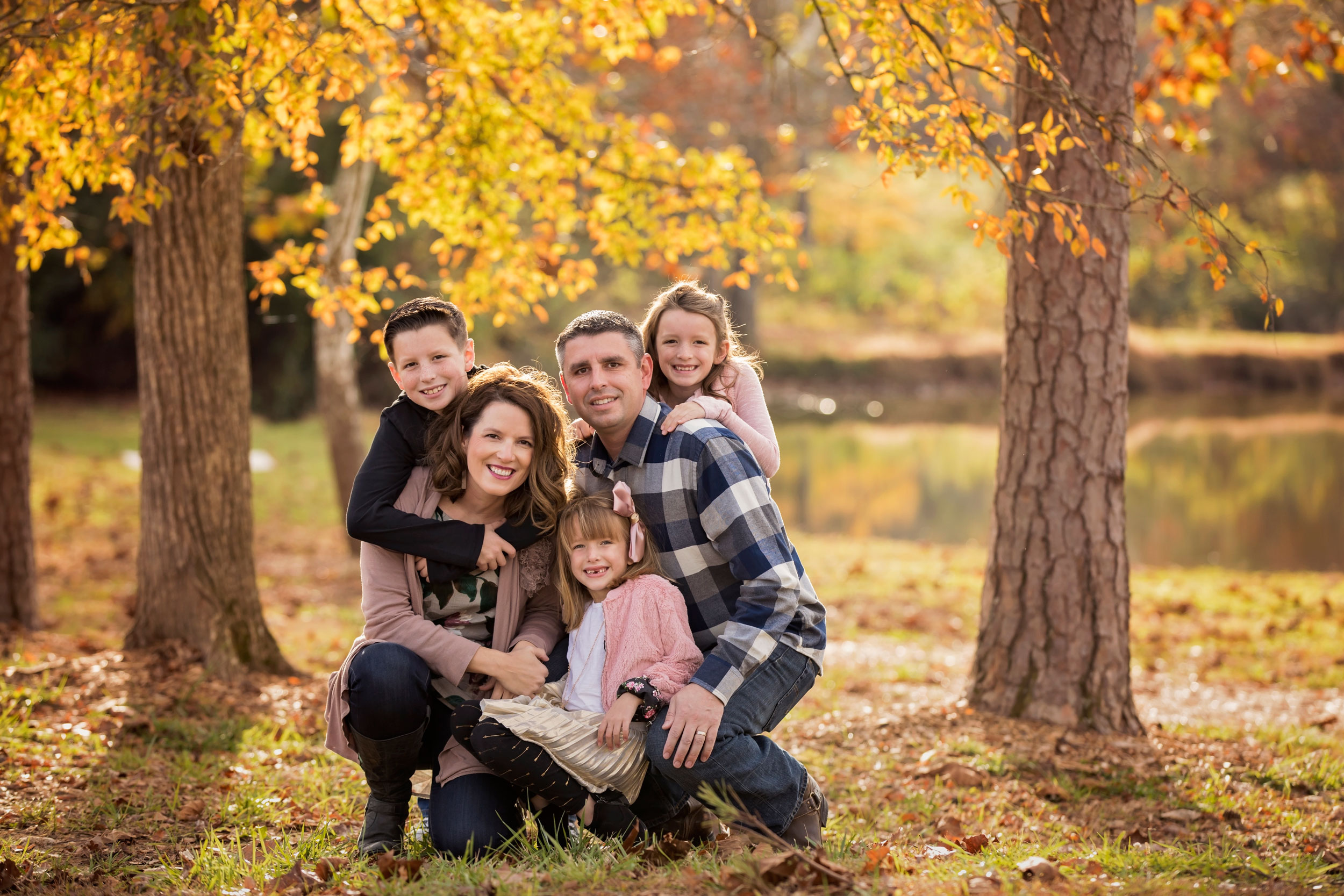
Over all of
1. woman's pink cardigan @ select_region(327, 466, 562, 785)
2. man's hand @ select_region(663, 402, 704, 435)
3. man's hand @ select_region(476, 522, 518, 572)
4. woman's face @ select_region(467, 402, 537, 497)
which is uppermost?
man's hand @ select_region(663, 402, 704, 435)

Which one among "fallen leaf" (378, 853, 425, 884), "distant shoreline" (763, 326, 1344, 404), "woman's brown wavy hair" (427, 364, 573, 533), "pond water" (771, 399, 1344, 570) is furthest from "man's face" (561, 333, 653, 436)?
"distant shoreline" (763, 326, 1344, 404)

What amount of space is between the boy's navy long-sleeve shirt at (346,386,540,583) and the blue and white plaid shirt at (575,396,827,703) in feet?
1.29

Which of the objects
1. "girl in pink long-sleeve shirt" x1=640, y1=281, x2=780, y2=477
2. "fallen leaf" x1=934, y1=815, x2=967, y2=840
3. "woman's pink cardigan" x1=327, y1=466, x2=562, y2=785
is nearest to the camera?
"woman's pink cardigan" x1=327, y1=466, x2=562, y2=785

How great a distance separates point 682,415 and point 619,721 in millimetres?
928

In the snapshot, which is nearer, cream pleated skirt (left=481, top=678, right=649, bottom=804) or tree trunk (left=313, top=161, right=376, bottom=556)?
cream pleated skirt (left=481, top=678, right=649, bottom=804)

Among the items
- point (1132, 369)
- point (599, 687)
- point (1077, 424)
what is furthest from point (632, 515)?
point (1132, 369)

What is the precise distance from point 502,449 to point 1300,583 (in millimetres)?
8087

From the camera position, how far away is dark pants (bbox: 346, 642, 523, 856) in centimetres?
304

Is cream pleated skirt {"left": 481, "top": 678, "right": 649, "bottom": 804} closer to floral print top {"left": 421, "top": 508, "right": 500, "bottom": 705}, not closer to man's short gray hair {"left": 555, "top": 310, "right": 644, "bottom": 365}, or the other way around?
floral print top {"left": 421, "top": 508, "right": 500, "bottom": 705}

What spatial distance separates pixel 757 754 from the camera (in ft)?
9.77

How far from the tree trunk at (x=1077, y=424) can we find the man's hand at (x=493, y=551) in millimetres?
2401

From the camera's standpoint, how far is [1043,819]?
3.71 m

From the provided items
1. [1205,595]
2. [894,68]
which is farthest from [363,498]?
[1205,595]

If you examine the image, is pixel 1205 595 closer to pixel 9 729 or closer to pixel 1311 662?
pixel 1311 662
